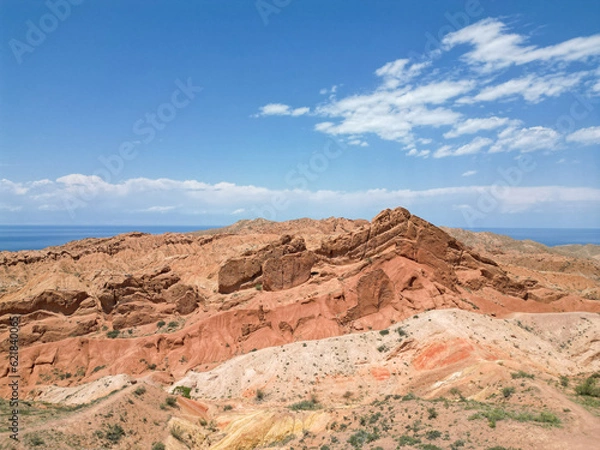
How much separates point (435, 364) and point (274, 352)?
11992 millimetres

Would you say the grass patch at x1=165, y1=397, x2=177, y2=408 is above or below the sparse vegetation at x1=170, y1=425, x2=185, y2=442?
above

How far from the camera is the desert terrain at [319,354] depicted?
19.5 meters

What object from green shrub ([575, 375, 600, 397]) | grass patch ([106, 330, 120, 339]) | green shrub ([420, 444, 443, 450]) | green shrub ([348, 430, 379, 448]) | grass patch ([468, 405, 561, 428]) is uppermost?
grass patch ([468, 405, 561, 428])

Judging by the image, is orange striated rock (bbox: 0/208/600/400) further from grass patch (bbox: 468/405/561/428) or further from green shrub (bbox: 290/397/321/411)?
grass patch (bbox: 468/405/561/428)

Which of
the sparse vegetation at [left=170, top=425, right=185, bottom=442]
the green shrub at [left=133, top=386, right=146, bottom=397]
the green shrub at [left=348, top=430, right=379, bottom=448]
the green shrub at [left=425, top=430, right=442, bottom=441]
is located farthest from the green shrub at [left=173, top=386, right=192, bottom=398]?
the green shrub at [left=425, top=430, right=442, bottom=441]

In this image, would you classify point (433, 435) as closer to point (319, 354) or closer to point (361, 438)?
point (361, 438)

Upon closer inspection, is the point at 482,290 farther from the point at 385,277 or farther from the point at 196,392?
the point at 196,392

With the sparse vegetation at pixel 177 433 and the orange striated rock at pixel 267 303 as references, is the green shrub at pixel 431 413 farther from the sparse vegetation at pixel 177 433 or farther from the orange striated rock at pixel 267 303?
the orange striated rock at pixel 267 303

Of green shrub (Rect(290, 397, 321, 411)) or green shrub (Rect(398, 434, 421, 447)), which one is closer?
green shrub (Rect(398, 434, 421, 447))

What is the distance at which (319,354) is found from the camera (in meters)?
33.1

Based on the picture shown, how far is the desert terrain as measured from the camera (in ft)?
63.9

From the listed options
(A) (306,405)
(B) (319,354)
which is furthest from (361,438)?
(B) (319,354)

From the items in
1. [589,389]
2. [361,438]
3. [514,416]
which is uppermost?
[514,416]

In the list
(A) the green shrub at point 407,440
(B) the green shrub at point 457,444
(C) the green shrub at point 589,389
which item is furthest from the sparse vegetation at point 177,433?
(C) the green shrub at point 589,389
